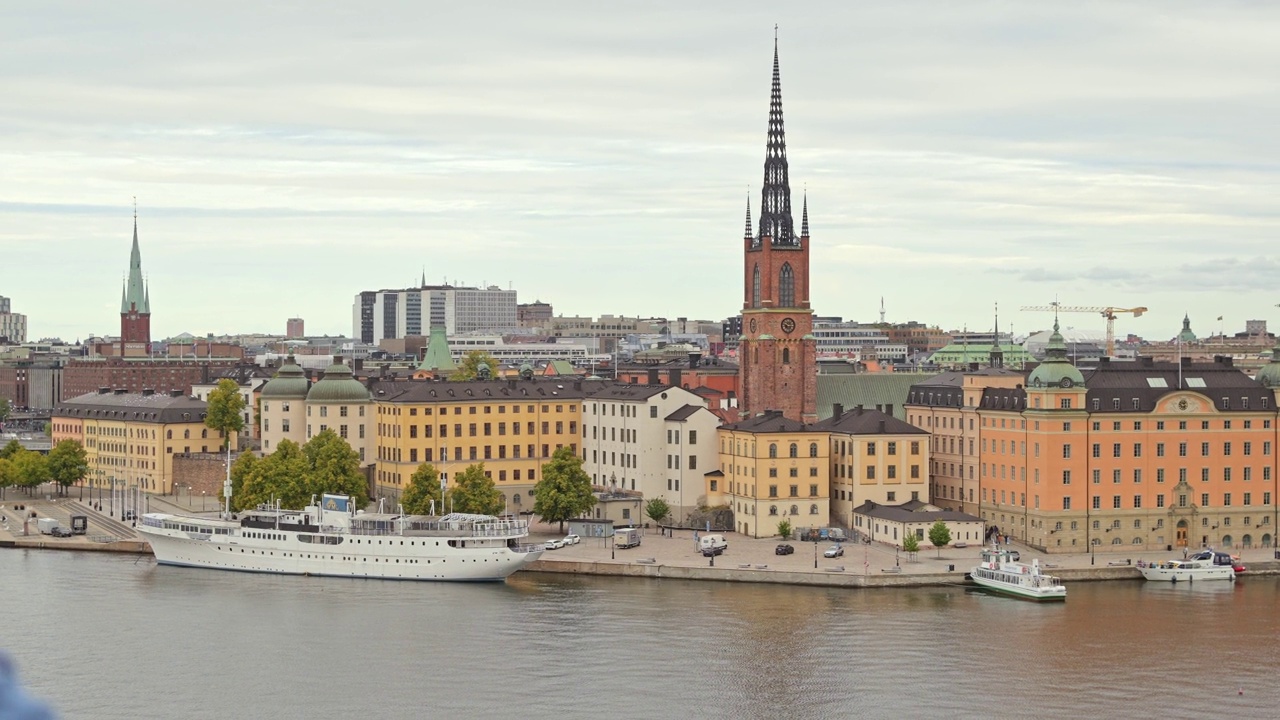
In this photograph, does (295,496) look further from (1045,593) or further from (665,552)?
(1045,593)

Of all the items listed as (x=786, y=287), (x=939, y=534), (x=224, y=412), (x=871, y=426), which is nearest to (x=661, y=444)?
(x=871, y=426)

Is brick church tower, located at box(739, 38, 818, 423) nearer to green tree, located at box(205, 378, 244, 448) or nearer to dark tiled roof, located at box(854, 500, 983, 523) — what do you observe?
dark tiled roof, located at box(854, 500, 983, 523)

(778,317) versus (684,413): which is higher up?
(778,317)

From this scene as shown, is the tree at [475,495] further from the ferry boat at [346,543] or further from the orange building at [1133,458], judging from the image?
the orange building at [1133,458]

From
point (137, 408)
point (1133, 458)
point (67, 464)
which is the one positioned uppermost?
point (137, 408)

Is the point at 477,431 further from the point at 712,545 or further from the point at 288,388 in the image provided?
the point at 712,545

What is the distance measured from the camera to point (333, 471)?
99.0 meters

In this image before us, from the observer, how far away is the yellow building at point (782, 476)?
9506 cm

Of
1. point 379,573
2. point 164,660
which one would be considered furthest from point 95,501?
point 164,660

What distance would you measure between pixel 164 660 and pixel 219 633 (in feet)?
23.6

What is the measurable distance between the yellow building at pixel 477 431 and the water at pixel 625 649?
2362 cm

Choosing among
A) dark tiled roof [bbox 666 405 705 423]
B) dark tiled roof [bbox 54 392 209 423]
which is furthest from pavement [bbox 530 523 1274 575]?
dark tiled roof [bbox 54 392 209 423]

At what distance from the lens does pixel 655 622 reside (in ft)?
229

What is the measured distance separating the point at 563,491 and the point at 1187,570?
34.3m
